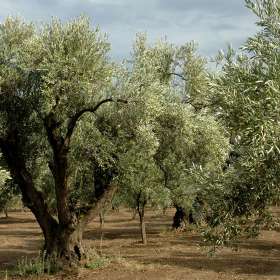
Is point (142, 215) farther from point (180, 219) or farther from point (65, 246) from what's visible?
point (65, 246)

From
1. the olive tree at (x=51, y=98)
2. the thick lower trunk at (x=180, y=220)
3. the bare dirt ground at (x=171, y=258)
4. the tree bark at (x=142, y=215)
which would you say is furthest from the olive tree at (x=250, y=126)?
the thick lower trunk at (x=180, y=220)

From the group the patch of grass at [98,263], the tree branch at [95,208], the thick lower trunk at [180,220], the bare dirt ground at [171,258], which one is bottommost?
the bare dirt ground at [171,258]

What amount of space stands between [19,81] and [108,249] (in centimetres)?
2009

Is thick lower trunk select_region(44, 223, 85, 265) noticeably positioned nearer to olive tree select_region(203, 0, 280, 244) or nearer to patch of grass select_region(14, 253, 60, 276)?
patch of grass select_region(14, 253, 60, 276)

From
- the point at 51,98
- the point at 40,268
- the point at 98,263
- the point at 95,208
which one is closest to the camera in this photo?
the point at 51,98

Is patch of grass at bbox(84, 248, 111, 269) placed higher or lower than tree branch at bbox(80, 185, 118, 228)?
lower

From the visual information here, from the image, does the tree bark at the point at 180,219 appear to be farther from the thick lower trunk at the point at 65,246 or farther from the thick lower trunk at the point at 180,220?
the thick lower trunk at the point at 65,246

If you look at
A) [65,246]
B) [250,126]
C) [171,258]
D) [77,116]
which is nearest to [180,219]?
[171,258]

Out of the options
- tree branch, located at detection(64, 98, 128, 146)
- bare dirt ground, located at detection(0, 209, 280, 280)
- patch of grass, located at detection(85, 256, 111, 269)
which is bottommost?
bare dirt ground, located at detection(0, 209, 280, 280)

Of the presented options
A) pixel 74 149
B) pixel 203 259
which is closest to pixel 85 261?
pixel 74 149

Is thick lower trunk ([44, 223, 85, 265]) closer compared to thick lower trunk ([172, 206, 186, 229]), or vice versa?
thick lower trunk ([44, 223, 85, 265])

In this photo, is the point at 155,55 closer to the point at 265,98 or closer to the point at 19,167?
the point at 19,167

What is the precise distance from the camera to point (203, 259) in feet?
106

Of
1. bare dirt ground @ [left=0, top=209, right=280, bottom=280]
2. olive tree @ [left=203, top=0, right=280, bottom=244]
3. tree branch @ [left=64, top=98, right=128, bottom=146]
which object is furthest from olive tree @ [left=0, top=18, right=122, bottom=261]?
olive tree @ [left=203, top=0, right=280, bottom=244]
